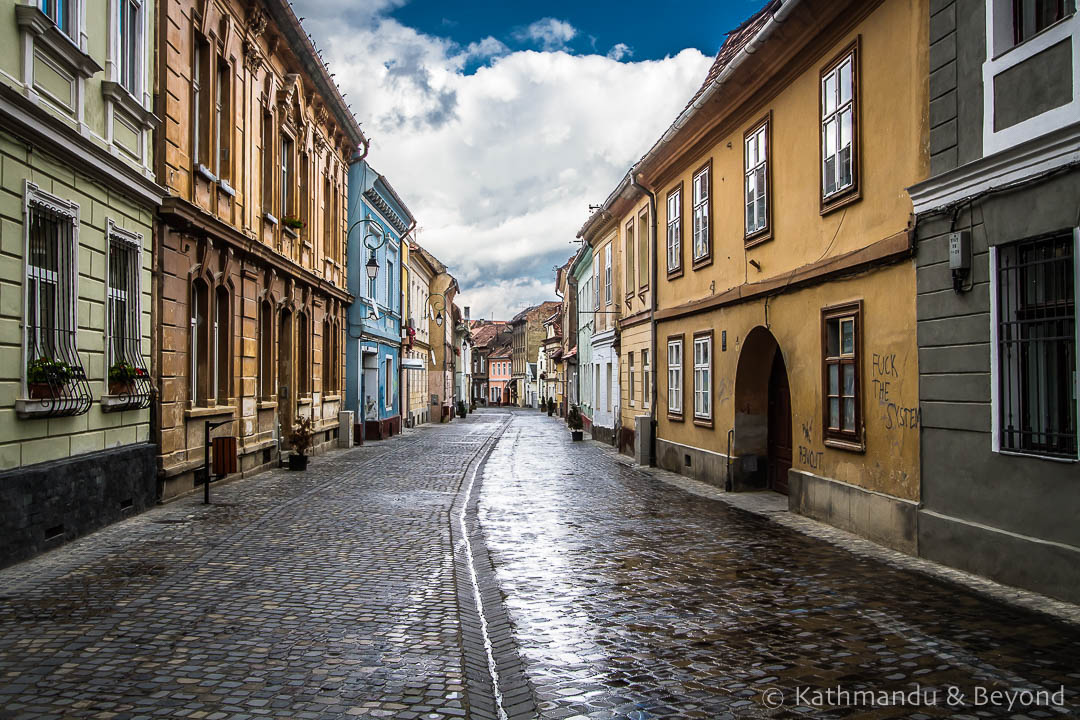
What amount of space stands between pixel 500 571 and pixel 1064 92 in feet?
20.3

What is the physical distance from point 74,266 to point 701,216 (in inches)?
440

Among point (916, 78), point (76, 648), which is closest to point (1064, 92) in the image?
point (916, 78)

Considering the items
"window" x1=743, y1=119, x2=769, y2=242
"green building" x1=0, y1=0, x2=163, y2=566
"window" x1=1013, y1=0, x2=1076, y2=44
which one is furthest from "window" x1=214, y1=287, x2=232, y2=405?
"window" x1=1013, y1=0, x2=1076, y2=44

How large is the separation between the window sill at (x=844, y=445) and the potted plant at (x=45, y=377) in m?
8.80

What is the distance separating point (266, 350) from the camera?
18812mm

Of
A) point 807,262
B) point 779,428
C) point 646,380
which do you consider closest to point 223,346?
point 779,428

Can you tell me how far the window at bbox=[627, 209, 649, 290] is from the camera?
2217 centimetres

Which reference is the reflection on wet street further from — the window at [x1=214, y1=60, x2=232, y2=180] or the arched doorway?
the window at [x1=214, y1=60, x2=232, y2=180]

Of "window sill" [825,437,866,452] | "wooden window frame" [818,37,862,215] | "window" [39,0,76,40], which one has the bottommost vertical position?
"window sill" [825,437,866,452]

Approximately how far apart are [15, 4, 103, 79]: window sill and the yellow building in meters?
8.42

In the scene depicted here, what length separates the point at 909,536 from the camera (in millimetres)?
8891

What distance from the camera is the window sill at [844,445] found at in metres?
10.2

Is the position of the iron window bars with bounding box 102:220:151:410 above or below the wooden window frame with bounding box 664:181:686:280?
below

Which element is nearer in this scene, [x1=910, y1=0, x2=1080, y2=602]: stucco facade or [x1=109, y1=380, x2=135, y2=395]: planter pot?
[x1=910, y1=0, x2=1080, y2=602]: stucco facade
